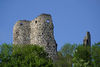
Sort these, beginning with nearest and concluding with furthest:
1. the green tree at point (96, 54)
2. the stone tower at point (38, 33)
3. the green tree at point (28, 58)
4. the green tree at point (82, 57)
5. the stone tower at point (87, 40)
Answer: the green tree at point (96, 54) → the green tree at point (82, 57) → the green tree at point (28, 58) → the stone tower at point (87, 40) → the stone tower at point (38, 33)

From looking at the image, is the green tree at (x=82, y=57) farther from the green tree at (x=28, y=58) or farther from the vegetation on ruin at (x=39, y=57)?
the green tree at (x=28, y=58)

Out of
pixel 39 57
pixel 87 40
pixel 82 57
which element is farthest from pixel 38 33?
pixel 82 57

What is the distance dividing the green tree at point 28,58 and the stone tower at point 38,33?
2.28 meters

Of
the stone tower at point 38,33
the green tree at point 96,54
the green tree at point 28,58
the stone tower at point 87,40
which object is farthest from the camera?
the stone tower at point 38,33

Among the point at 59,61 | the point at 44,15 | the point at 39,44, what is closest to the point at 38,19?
the point at 44,15

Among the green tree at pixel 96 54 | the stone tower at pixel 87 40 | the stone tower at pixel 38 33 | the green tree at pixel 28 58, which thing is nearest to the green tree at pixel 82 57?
the green tree at pixel 96 54

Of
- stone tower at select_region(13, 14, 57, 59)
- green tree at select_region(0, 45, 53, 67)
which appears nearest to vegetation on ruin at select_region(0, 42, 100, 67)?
green tree at select_region(0, 45, 53, 67)

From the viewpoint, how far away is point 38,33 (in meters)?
48.6

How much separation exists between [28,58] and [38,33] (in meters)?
6.99

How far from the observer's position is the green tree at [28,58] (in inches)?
1641

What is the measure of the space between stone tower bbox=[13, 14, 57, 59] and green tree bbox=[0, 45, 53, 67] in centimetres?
228

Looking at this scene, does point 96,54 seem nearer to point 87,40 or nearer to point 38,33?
point 87,40

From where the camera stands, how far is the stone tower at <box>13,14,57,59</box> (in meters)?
47.8

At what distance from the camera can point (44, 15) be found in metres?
50.0
